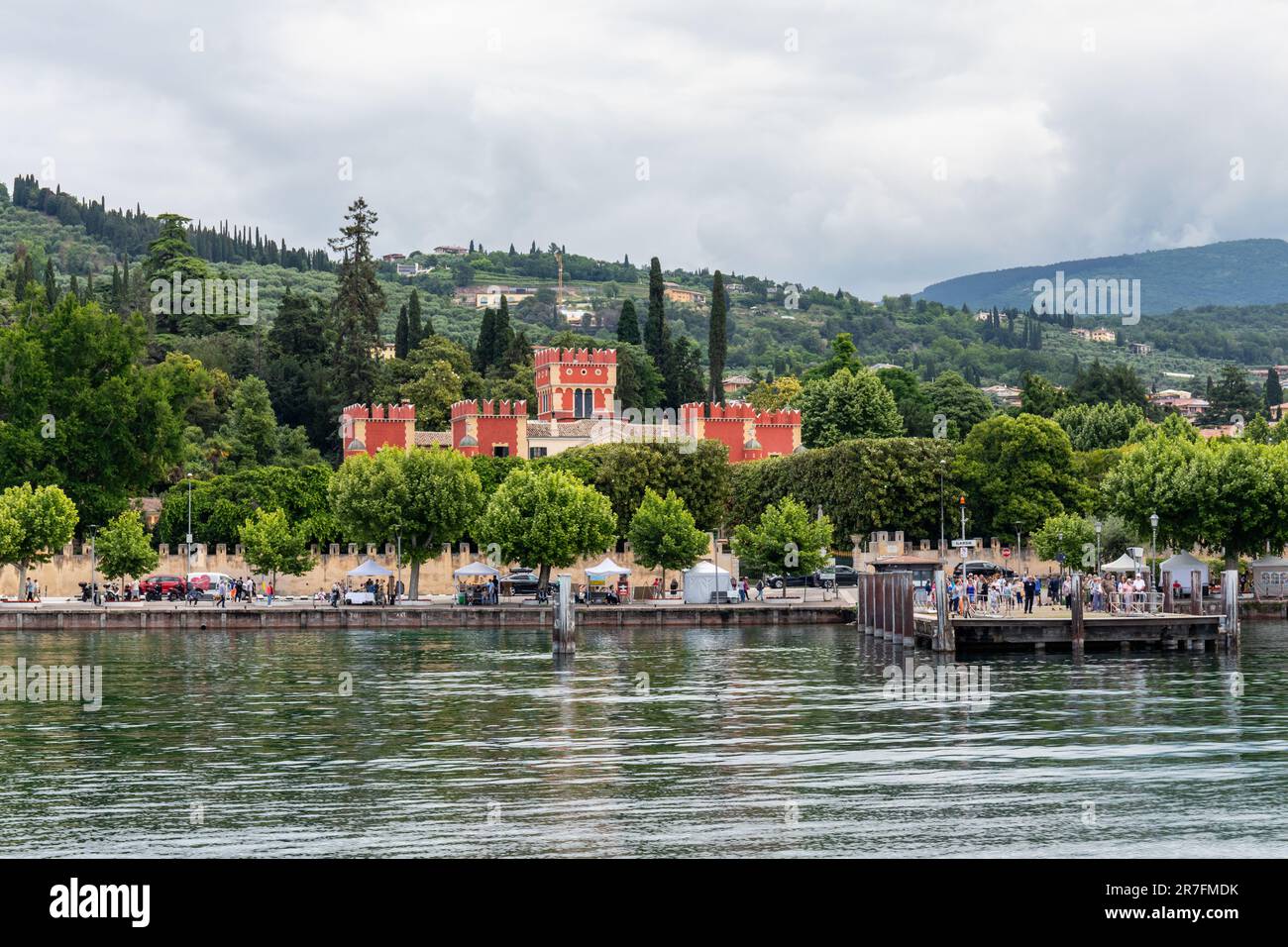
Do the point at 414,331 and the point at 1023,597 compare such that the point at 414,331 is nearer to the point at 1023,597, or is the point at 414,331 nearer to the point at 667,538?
the point at 667,538

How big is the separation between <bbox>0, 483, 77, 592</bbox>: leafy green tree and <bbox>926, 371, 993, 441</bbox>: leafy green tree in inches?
2462

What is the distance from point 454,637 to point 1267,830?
4093 centimetres

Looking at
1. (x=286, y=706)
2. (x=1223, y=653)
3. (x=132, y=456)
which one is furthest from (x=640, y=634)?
(x=132, y=456)

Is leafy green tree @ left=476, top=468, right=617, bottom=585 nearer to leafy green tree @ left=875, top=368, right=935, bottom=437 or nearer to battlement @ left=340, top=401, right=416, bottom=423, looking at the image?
battlement @ left=340, top=401, right=416, bottom=423

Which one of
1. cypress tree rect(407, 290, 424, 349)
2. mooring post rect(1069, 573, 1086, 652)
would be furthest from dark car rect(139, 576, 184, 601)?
cypress tree rect(407, 290, 424, 349)

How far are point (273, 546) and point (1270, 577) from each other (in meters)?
43.2

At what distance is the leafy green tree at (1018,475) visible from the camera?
85.1 metres

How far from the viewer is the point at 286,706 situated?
127 ft

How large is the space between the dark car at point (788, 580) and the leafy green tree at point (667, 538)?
4076 millimetres

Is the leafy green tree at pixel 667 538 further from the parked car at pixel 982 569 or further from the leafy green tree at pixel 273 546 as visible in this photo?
the leafy green tree at pixel 273 546

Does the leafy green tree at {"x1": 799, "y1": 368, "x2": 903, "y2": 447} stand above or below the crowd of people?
above

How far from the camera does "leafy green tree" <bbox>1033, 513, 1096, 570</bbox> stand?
75.3 metres

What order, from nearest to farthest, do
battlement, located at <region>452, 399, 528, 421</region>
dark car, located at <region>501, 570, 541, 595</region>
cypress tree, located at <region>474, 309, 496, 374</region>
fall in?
dark car, located at <region>501, 570, 541, 595</region> → battlement, located at <region>452, 399, 528, 421</region> → cypress tree, located at <region>474, 309, 496, 374</region>

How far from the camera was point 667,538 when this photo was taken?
75375 mm
